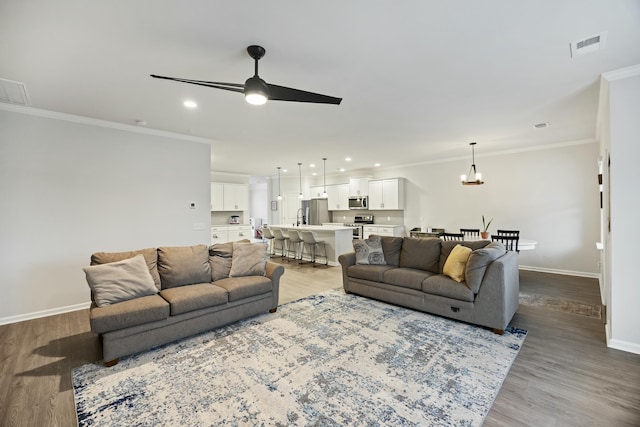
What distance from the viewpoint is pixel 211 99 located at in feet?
11.7

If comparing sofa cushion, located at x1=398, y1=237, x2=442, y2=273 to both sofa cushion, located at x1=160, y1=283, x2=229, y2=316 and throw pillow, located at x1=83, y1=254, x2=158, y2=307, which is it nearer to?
sofa cushion, located at x1=160, y1=283, x2=229, y2=316

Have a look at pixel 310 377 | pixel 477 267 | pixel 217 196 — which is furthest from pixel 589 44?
pixel 217 196

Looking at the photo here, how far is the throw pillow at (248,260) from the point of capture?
3.94m

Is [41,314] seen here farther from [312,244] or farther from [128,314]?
[312,244]

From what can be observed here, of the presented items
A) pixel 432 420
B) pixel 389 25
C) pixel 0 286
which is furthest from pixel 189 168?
pixel 432 420

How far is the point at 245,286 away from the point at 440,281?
8.15 feet

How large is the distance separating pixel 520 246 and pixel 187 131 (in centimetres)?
609

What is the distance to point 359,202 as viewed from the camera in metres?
9.36

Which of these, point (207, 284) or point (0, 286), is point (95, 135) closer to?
point (0, 286)

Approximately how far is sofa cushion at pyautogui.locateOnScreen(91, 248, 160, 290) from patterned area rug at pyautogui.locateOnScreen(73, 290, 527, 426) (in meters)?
0.92

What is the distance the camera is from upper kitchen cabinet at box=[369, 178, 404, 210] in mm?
8477

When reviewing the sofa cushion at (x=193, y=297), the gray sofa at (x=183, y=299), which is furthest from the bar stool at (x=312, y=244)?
the sofa cushion at (x=193, y=297)

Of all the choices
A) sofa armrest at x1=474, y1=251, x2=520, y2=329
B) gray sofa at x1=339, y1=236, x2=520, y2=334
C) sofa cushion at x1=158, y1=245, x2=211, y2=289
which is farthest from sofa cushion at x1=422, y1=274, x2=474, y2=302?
sofa cushion at x1=158, y1=245, x2=211, y2=289

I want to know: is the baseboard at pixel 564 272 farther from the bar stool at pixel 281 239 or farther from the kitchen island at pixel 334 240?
the bar stool at pixel 281 239
